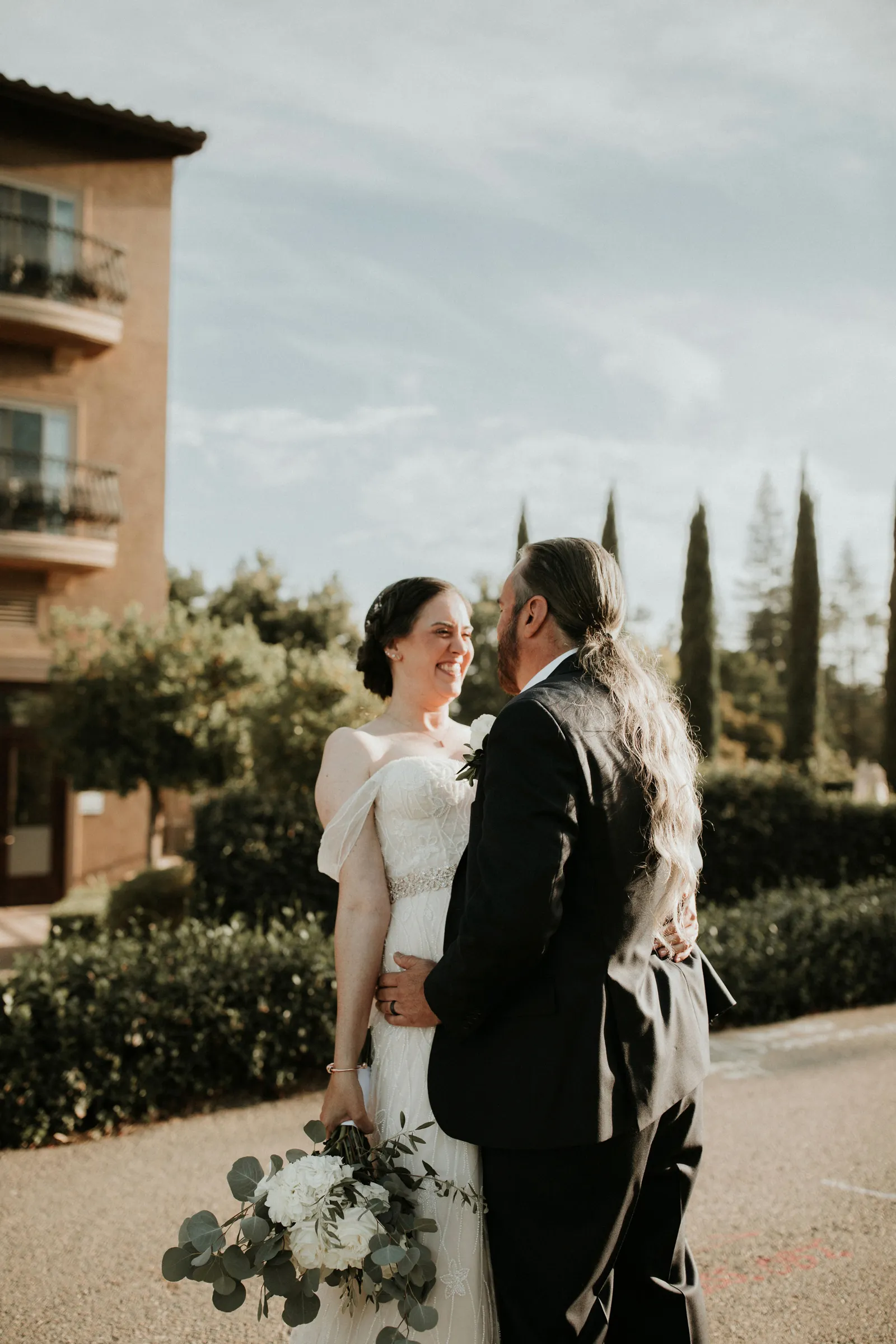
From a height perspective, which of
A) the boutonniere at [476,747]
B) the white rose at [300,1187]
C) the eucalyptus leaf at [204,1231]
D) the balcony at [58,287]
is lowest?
the eucalyptus leaf at [204,1231]

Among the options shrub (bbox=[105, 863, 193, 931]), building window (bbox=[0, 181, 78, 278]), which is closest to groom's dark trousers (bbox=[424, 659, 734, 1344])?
shrub (bbox=[105, 863, 193, 931])

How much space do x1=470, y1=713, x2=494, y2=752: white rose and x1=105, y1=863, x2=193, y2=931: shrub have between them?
26.5 ft

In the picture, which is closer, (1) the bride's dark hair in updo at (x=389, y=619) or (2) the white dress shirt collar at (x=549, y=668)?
(2) the white dress shirt collar at (x=549, y=668)

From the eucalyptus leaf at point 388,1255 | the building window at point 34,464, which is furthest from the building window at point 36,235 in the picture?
the eucalyptus leaf at point 388,1255

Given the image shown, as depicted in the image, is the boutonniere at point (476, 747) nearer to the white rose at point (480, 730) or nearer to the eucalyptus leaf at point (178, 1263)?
the white rose at point (480, 730)

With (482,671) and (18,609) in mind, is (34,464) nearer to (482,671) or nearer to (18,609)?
(18,609)

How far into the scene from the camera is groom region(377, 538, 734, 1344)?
2.05 m

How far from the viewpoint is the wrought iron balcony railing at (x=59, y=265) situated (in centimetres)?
1559

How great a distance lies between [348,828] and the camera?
102 inches

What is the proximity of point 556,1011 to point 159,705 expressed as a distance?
36.5 feet

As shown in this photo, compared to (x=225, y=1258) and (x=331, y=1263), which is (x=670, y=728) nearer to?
(x=331, y=1263)

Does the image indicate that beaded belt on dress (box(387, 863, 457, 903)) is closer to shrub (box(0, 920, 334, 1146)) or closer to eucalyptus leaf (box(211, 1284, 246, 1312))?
eucalyptus leaf (box(211, 1284, 246, 1312))

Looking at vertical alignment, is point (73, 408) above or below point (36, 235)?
below

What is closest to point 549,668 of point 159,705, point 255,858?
point 255,858
